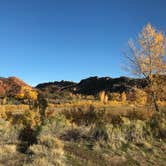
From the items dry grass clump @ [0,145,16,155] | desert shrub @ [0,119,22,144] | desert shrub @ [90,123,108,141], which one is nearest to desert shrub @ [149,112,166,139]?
desert shrub @ [90,123,108,141]

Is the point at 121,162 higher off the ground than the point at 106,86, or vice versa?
the point at 106,86

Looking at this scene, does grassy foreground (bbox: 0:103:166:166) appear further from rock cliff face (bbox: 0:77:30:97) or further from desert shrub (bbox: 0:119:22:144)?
rock cliff face (bbox: 0:77:30:97)

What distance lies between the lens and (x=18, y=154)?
7832 millimetres

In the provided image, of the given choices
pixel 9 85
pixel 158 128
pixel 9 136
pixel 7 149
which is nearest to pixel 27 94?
pixel 9 85

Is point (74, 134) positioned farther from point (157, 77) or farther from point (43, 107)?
point (43, 107)

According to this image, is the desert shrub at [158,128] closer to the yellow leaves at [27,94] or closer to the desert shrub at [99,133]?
the desert shrub at [99,133]

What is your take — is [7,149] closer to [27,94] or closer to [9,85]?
[27,94]

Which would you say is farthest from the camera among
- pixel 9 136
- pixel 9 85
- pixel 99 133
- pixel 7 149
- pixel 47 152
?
pixel 9 85

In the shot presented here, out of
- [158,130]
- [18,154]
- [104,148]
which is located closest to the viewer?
[18,154]

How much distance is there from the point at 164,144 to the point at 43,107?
15.7m

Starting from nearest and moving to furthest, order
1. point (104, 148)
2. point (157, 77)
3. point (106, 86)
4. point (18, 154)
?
point (18, 154), point (104, 148), point (157, 77), point (106, 86)

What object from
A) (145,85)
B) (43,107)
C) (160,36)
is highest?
(160,36)

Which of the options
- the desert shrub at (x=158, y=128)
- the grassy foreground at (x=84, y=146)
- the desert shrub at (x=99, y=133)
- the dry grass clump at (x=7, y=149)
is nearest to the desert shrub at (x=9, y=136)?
the grassy foreground at (x=84, y=146)

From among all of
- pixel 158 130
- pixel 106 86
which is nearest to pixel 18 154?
pixel 158 130
